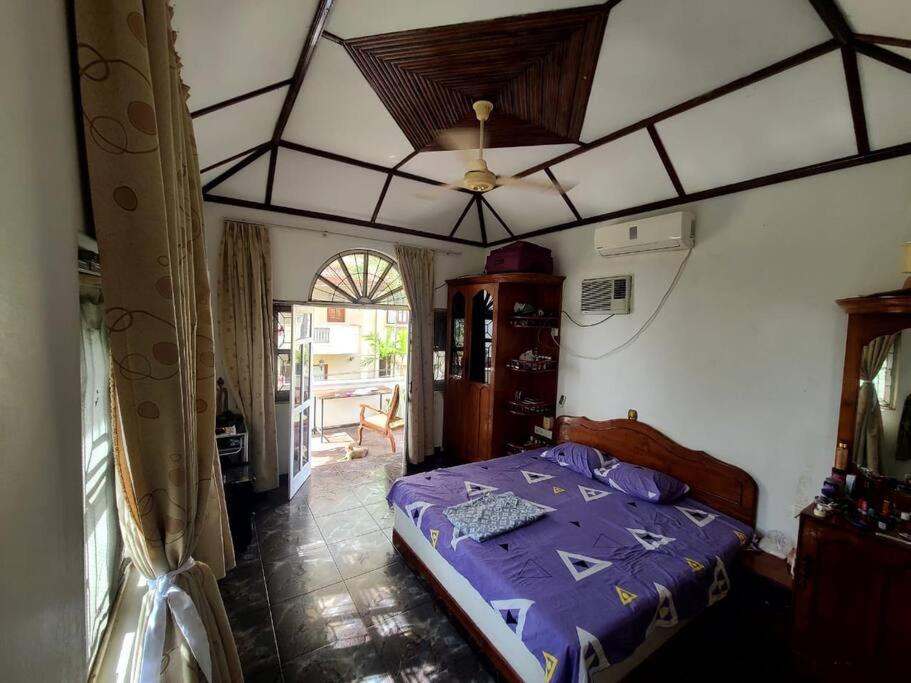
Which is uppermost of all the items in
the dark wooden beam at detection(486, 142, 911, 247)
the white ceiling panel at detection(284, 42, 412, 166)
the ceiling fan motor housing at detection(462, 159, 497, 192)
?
the white ceiling panel at detection(284, 42, 412, 166)

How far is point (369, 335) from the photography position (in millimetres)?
6891

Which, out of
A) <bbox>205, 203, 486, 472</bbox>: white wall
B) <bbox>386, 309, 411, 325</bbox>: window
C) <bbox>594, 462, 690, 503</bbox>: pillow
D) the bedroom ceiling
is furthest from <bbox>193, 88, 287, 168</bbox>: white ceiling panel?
<bbox>386, 309, 411, 325</bbox>: window

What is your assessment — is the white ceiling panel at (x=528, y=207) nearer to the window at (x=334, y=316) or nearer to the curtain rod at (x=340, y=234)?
the curtain rod at (x=340, y=234)

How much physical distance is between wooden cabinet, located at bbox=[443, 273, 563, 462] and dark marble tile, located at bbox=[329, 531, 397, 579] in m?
1.43

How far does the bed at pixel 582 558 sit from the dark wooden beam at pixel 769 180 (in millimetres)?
1761

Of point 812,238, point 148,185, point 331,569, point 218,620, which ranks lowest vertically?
point 331,569

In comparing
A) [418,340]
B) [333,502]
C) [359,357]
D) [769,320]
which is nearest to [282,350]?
[418,340]

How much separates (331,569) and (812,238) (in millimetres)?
3698

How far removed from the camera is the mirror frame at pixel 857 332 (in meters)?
1.84

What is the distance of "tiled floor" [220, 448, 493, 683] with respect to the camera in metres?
1.88

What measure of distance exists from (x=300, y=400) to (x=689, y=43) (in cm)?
378

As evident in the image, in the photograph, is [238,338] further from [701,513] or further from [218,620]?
[701,513]

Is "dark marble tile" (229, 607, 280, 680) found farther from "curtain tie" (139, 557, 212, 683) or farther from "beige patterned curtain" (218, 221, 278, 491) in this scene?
"beige patterned curtain" (218, 221, 278, 491)

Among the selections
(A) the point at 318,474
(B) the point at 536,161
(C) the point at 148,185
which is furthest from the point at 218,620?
(B) the point at 536,161
